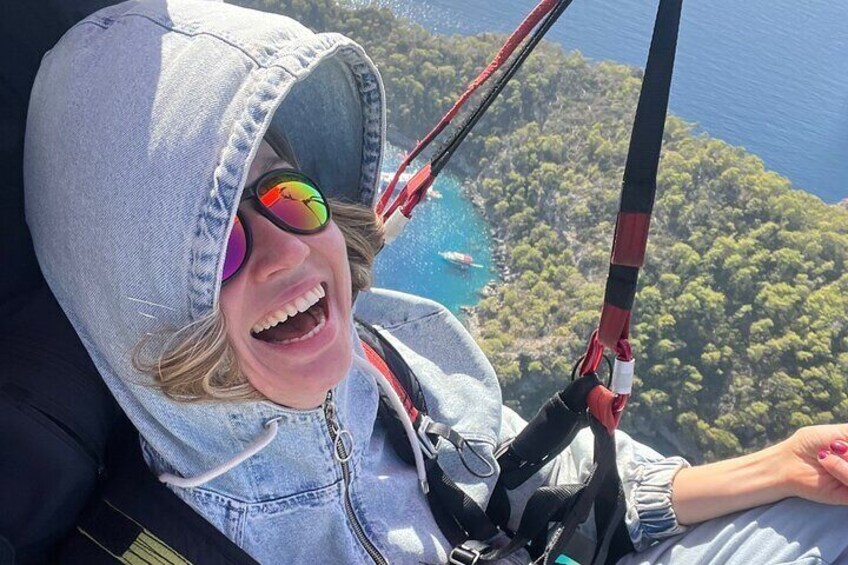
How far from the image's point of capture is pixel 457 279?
8.91 metres

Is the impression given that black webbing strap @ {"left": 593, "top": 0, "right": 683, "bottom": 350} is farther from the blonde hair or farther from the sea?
the sea

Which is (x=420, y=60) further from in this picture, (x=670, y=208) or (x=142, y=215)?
(x=142, y=215)

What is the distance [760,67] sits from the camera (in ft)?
31.2

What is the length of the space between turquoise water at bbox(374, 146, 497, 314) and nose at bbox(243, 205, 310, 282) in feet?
18.3

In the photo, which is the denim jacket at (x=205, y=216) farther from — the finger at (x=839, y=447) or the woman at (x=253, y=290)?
the finger at (x=839, y=447)

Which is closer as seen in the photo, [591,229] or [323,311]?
[323,311]

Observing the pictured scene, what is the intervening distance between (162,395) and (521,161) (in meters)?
10.8

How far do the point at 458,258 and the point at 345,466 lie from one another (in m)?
8.22

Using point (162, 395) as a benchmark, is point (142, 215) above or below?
above

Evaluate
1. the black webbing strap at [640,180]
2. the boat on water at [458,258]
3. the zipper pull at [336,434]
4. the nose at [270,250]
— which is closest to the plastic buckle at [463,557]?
the zipper pull at [336,434]

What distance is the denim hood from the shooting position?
1.37 ft

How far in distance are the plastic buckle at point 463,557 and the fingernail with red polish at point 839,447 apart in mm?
365

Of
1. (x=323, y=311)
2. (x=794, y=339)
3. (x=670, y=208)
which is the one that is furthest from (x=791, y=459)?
(x=670, y=208)

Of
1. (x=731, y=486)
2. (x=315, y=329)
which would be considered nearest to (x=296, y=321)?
(x=315, y=329)
